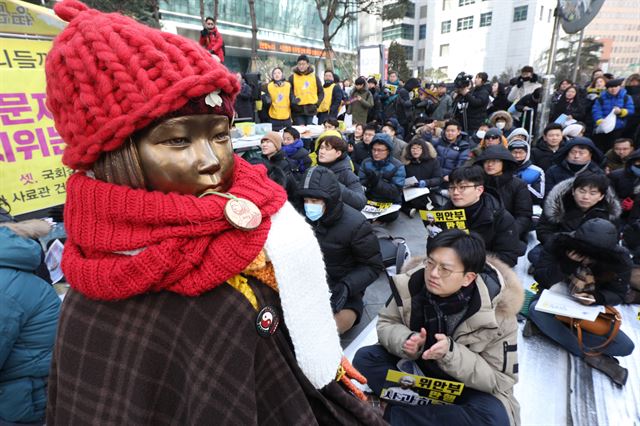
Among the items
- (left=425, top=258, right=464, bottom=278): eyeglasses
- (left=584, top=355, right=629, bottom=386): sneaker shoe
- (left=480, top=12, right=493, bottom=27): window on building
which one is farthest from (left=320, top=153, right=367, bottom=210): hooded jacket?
(left=480, top=12, right=493, bottom=27): window on building

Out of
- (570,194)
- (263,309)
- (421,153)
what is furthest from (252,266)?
(421,153)

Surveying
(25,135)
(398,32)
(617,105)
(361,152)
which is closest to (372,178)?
(361,152)

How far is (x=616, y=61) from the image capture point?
73125 millimetres

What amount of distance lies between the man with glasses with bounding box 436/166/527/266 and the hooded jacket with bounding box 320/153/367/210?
1.07 meters

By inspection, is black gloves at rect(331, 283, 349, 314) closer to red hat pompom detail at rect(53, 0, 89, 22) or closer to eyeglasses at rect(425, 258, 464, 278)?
eyeglasses at rect(425, 258, 464, 278)

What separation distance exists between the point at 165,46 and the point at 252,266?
448mm

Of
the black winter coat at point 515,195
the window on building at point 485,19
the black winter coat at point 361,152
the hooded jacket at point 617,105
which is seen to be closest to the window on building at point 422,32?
the window on building at point 485,19

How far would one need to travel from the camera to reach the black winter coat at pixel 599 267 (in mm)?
2582

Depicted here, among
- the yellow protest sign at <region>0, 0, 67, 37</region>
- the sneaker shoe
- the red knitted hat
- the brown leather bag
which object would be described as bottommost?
the sneaker shoe

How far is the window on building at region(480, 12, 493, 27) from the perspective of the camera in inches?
1464

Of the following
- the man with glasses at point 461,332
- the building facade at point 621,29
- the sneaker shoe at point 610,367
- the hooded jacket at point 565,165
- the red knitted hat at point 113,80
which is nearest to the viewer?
the red knitted hat at point 113,80

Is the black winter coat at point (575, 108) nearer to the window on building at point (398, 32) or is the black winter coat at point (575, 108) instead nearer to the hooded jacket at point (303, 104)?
the hooded jacket at point (303, 104)

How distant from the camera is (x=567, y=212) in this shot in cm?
355

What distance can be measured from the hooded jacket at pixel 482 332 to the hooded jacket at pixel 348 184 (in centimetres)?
210
